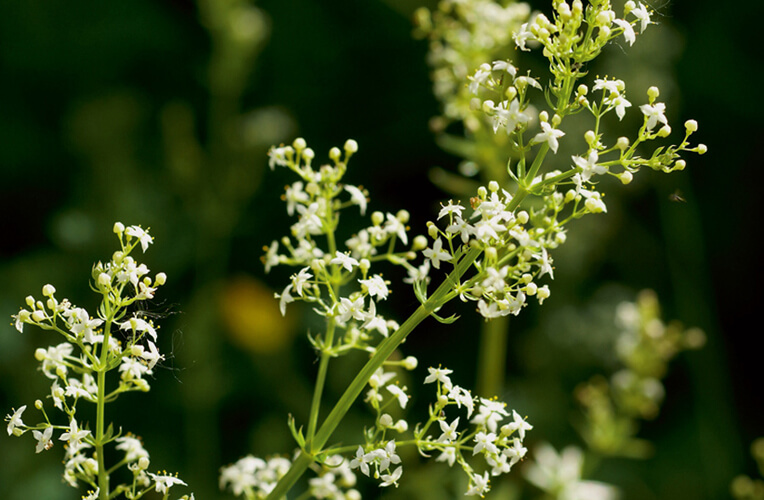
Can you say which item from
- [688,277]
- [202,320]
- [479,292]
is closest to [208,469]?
[202,320]

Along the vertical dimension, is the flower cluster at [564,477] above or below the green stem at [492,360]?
below

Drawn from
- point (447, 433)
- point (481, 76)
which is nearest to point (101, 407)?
point (447, 433)

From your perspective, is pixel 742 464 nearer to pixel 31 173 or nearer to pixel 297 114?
pixel 297 114

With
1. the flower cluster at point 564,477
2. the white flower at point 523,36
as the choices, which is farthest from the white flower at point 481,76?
the flower cluster at point 564,477

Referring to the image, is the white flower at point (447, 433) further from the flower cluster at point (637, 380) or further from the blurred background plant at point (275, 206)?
the flower cluster at point (637, 380)

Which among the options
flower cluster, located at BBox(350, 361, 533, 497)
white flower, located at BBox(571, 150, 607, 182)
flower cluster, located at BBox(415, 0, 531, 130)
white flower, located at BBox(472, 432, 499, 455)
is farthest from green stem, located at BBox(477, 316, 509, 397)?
white flower, located at BBox(571, 150, 607, 182)

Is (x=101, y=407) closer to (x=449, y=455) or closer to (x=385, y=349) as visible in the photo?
(x=385, y=349)

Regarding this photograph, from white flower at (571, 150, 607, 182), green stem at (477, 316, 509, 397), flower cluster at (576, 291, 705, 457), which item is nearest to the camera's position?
white flower at (571, 150, 607, 182)

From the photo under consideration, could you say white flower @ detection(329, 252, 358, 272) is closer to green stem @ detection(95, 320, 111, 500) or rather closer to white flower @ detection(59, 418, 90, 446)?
green stem @ detection(95, 320, 111, 500)
